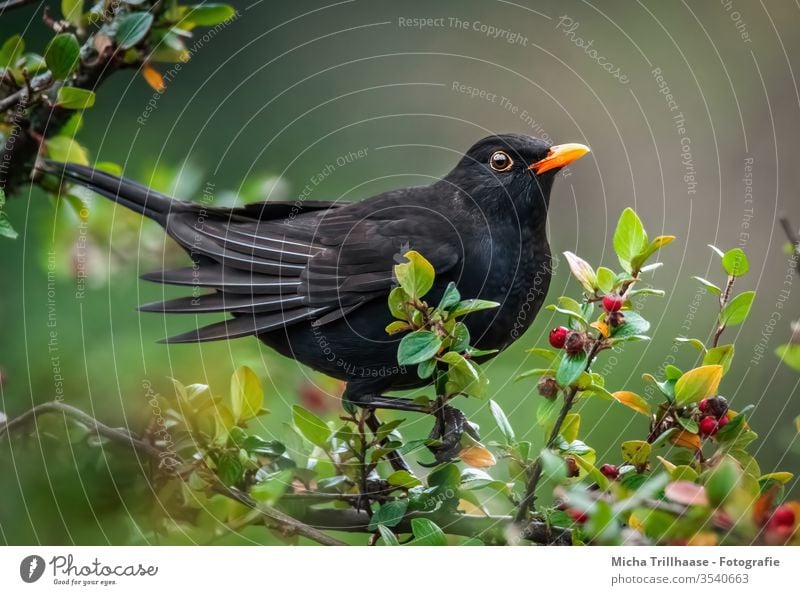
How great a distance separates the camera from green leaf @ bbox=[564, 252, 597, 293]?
182 cm

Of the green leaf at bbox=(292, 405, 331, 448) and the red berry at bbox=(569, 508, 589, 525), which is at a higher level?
the green leaf at bbox=(292, 405, 331, 448)

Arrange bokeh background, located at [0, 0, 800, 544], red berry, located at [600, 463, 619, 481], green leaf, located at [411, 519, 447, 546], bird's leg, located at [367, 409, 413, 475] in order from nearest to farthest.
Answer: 1. red berry, located at [600, 463, 619, 481]
2. green leaf, located at [411, 519, 447, 546]
3. bird's leg, located at [367, 409, 413, 475]
4. bokeh background, located at [0, 0, 800, 544]

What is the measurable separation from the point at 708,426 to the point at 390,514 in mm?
703

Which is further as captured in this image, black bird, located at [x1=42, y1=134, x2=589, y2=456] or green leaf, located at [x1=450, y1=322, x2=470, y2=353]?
black bird, located at [x1=42, y1=134, x2=589, y2=456]

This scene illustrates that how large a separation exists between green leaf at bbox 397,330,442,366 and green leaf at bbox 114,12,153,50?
1.09 m

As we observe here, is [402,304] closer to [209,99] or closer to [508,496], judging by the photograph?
[508,496]

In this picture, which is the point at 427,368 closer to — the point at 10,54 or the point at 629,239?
the point at 629,239

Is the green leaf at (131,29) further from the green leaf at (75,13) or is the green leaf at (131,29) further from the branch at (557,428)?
the branch at (557,428)

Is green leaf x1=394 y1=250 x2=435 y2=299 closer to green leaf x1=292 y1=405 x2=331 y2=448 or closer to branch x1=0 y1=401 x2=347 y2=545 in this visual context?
green leaf x1=292 y1=405 x2=331 y2=448

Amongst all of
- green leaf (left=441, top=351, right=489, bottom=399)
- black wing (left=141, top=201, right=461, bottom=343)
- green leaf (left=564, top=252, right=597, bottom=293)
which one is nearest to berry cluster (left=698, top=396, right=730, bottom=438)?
green leaf (left=564, top=252, right=597, bottom=293)

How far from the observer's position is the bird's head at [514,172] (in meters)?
2.54

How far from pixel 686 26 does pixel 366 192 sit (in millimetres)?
1184

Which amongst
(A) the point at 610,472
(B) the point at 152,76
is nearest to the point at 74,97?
(B) the point at 152,76
